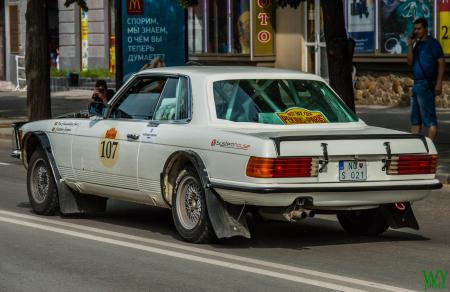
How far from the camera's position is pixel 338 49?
17641mm

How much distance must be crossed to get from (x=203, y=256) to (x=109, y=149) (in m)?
2.02

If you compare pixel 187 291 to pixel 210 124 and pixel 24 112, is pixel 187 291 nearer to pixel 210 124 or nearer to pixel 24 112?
pixel 210 124

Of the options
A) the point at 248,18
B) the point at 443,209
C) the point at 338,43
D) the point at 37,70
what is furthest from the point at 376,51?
the point at 443,209

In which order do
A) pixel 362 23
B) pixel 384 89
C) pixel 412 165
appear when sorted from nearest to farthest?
pixel 412 165 < pixel 384 89 < pixel 362 23

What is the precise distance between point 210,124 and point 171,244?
1.08 meters

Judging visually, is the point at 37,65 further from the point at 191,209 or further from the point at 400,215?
the point at 400,215

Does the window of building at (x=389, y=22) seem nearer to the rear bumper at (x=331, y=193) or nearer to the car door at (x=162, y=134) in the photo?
the car door at (x=162, y=134)

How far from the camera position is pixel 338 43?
695 inches

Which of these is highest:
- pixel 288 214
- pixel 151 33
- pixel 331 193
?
pixel 151 33

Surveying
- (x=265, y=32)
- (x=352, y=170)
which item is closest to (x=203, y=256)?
(x=352, y=170)

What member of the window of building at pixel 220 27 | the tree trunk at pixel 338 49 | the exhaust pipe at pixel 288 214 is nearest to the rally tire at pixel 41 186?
the exhaust pipe at pixel 288 214

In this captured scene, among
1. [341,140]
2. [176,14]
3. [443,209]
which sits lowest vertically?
[443,209]

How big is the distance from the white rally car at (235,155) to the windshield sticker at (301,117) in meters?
0.01

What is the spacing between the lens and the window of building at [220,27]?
31.2 m
